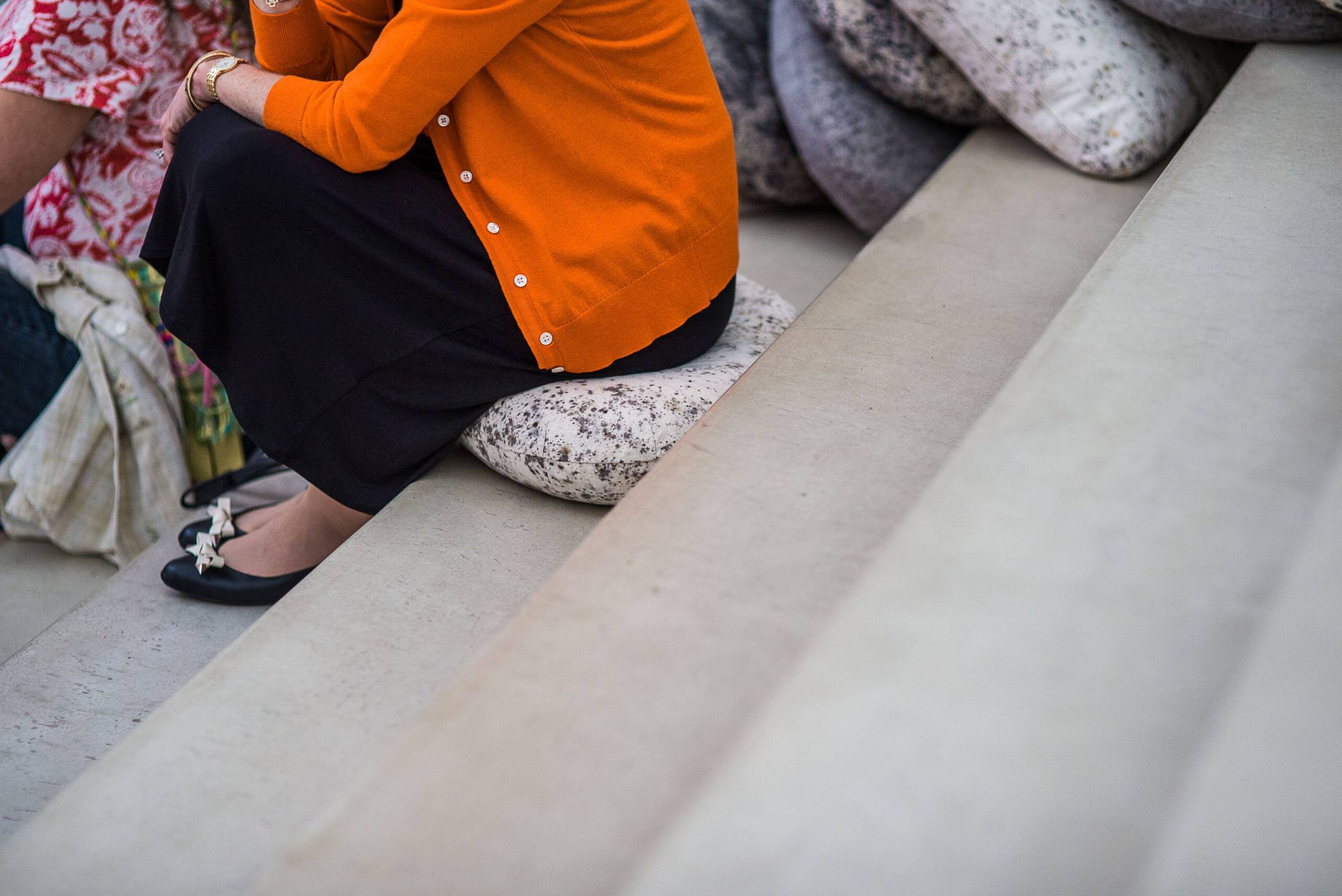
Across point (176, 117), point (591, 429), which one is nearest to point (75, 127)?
point (176, 117)

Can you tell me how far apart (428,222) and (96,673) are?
2.12 ft

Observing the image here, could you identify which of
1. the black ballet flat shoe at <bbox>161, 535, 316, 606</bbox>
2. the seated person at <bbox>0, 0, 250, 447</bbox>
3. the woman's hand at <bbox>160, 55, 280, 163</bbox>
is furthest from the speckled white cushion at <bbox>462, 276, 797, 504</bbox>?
the seated person at <bbox>0, 0, 250, 447</bbox>

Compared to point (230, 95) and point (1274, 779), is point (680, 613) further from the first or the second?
point (230, 95)

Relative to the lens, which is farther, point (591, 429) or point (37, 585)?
point (37, 585)

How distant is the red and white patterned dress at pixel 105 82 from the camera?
1285mm

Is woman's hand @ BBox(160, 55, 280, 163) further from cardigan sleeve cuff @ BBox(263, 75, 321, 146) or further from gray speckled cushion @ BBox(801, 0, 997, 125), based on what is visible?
gray speckled cushion @ BBox(801, 0, 997, 125)

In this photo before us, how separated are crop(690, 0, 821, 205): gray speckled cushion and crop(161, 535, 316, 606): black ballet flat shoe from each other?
1.10 m

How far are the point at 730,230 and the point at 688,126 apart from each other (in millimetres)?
138

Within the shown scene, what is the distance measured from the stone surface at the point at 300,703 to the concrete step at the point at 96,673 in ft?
0.77

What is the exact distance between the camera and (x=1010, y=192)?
1.53 m

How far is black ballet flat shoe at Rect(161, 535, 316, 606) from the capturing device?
1259mm

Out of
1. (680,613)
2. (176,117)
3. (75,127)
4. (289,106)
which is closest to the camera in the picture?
(680,613)

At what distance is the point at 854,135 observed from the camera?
1698mm

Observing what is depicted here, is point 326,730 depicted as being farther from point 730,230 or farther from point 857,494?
point 730,230
